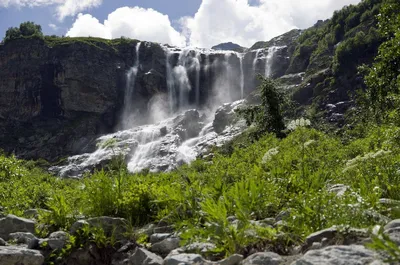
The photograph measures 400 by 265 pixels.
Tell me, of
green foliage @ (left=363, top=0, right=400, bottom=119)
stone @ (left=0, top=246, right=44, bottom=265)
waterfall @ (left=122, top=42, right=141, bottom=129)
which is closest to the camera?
stone @ (left=0, top=246, right=44, bottom=265)

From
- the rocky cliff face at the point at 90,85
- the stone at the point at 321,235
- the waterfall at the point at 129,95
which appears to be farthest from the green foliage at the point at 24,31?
the stone at the point at 321,235

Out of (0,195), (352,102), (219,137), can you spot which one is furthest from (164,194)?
(352,102)

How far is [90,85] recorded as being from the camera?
104 meters

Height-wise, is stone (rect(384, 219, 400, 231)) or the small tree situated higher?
the small tree

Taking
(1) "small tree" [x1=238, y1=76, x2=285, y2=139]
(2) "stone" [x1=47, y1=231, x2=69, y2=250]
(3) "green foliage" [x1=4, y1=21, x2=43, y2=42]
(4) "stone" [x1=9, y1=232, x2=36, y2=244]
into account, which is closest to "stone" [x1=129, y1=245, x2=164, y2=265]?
(2) "stone" [x1=47, y1=231, x2=69, y2=250]

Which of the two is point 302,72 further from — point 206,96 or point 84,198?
point 84,198

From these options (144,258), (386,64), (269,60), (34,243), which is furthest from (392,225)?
(269,60)

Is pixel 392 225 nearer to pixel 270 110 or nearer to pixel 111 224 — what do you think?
pixel 111 224

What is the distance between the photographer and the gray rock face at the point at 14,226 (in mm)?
7168

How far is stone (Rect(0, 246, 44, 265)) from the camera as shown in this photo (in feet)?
18.7

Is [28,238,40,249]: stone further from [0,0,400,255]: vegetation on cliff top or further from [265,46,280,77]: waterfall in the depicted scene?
[265,46,280,77]: waterfall

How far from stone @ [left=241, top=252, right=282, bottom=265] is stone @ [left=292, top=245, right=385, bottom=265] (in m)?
0.51

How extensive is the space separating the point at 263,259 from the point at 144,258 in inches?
72.1

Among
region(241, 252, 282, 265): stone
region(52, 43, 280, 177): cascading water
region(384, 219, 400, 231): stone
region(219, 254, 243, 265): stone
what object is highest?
region(52, 43, 280, 177): cascading water
